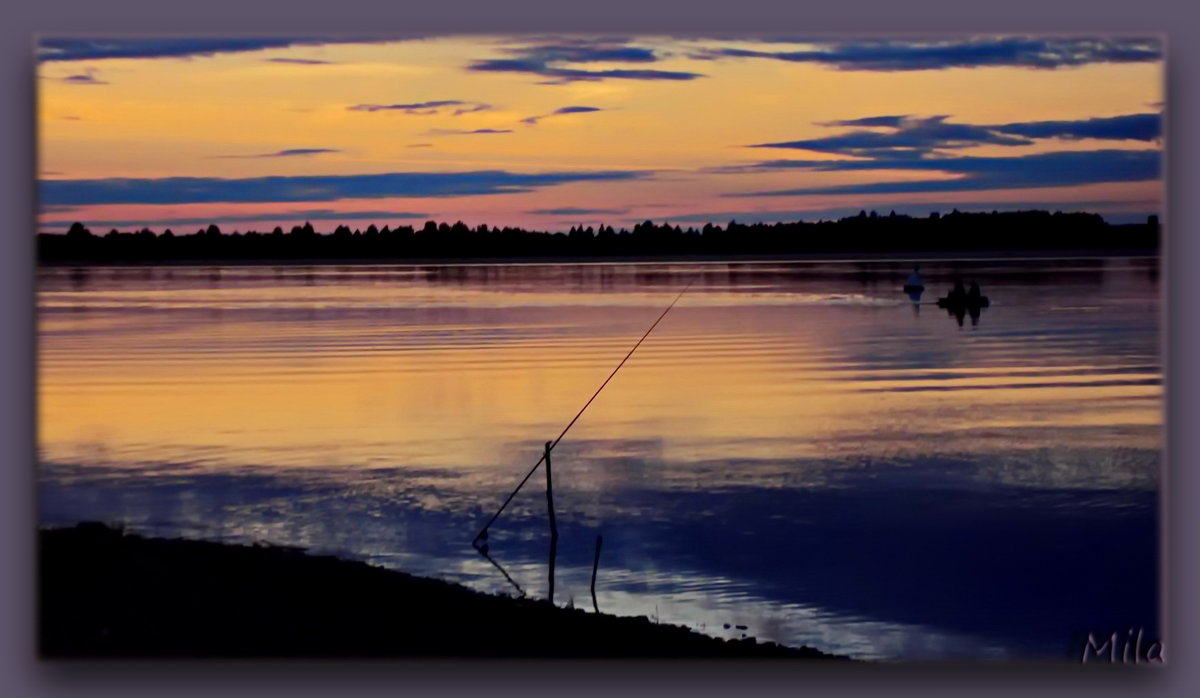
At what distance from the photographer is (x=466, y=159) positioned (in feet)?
19.6

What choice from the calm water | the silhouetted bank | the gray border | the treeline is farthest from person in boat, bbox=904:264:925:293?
the silhouetted bank

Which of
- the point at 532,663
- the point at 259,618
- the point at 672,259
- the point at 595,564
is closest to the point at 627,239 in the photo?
the point at 672,259

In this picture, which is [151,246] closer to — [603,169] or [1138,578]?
[603,169]

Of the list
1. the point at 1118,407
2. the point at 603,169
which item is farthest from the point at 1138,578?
the point at 603,169

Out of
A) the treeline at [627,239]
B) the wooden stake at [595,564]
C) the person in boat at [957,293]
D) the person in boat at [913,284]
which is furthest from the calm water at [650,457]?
the person in boat at [913,284]

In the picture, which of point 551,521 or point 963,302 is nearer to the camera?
point 551,521

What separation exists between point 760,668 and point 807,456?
1.53 metres

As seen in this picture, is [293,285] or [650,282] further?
[650,282]

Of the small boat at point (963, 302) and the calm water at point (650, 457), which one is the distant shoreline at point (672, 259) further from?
the small boat at point (963, 302)

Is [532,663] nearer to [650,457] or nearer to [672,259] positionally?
[650,457]

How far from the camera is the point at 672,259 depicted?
21.5 feet

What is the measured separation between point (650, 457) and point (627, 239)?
1027 mm

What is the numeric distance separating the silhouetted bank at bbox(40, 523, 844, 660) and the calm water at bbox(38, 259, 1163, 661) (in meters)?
0.17

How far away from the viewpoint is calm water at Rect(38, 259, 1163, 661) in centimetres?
579
